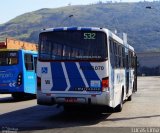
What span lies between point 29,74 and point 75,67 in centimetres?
1105

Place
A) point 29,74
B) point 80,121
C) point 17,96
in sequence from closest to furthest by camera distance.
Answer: point 80,121
point 29,74
point 17,96

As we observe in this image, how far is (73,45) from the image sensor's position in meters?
15.7

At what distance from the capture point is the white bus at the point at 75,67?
1527 cm

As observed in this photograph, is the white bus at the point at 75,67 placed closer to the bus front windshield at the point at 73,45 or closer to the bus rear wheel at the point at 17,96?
the bus front windshield at the point at 73,45

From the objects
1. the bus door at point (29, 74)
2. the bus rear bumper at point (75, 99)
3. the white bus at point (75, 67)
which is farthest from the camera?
the bus door at point (29, 74)

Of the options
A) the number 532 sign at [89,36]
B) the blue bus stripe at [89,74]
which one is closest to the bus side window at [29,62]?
the number 532 sign at [89,36]

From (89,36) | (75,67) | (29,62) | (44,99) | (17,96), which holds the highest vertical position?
(89,36)

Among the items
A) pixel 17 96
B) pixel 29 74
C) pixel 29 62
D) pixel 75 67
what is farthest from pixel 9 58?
pixel 75 67

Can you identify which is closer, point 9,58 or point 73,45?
point 73,45

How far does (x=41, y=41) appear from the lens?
16.0 meters

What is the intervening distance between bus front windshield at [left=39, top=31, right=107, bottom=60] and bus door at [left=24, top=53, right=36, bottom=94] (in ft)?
32.2

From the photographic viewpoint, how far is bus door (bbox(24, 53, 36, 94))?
2575 cm

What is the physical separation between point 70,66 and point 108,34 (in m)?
1.59

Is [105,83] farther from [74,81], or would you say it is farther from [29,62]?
[29,62]
